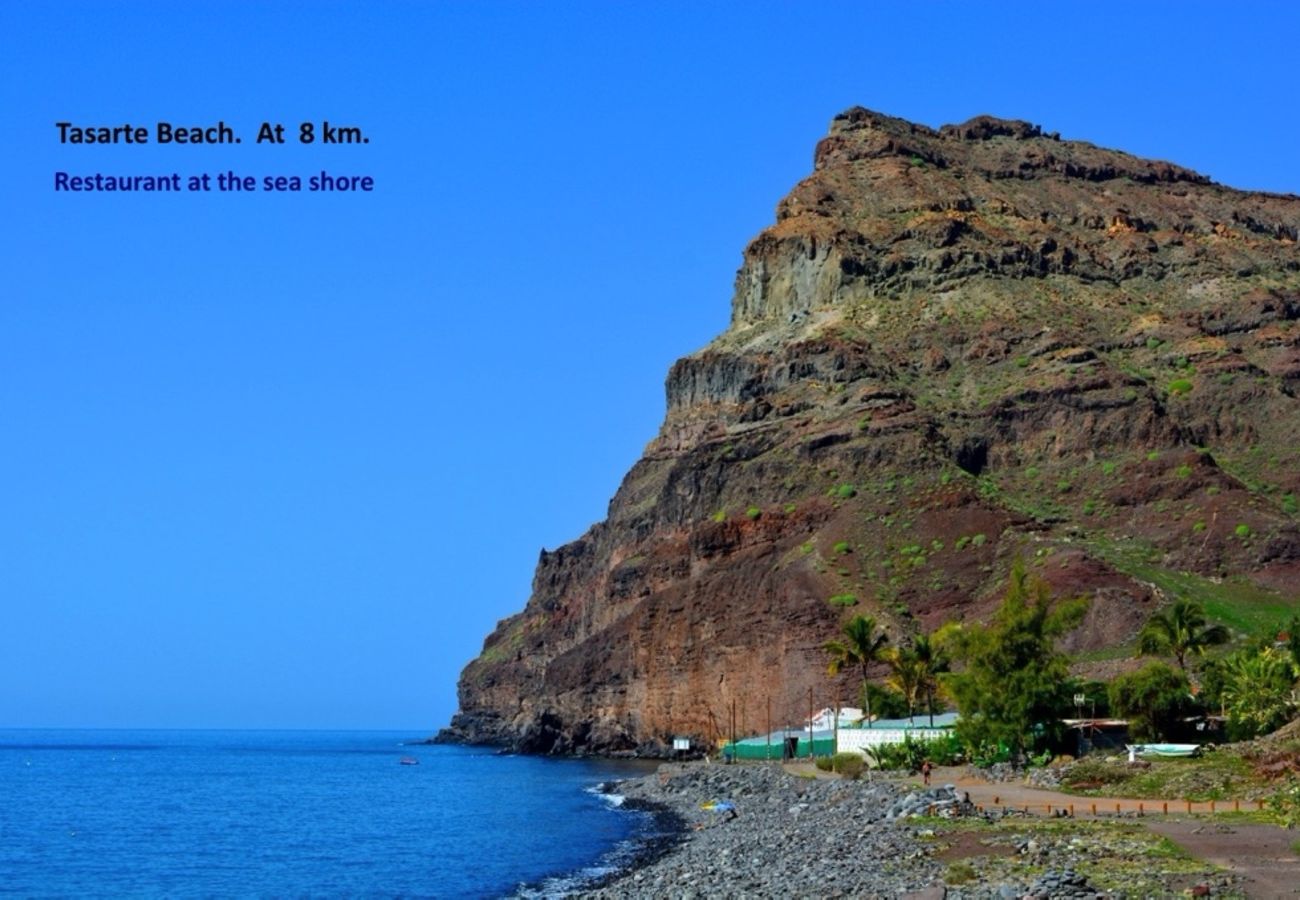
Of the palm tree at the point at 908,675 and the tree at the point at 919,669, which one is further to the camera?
the palm tree at the point at 908,675

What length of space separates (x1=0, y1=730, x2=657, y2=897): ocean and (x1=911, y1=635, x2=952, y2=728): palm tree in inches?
815

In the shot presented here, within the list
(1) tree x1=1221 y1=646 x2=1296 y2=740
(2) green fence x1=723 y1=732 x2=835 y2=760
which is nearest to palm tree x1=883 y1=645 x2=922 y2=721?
(2) green fence x1=723 y1=732 x2=835 y2=760

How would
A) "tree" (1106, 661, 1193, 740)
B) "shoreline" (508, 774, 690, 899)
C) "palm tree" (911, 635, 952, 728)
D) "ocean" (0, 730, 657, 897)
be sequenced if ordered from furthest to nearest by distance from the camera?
"palm tree" (911, 635, 952, 728), "tree" (1106, 661, 1193, 740), "ocean" (0, 730, 657, 897), "shoreline" (508, 774, 690, 899)

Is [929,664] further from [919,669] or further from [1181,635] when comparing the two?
[1181,635]

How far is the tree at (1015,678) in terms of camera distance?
74188 millimetres

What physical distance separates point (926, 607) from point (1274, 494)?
33120 mm

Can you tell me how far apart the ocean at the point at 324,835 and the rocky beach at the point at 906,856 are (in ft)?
19.1

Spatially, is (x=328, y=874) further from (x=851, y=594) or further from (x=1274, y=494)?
(x=1274, y=494)

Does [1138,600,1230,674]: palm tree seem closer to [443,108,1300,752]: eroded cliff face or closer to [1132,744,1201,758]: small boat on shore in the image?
[443,108,1300,752]: eroded cliff face

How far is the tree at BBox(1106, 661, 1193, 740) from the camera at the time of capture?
7719 centimetres

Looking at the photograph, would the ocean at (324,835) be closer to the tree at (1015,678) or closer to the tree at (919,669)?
the tree at (1015,678)

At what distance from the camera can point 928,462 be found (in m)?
146

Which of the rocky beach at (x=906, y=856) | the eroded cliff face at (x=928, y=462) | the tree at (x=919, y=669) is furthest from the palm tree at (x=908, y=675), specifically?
the rocky beach at (x=906, y=856)

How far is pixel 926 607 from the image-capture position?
127938 mm
